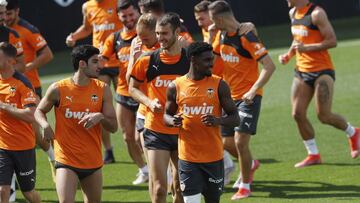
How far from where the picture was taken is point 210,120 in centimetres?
966

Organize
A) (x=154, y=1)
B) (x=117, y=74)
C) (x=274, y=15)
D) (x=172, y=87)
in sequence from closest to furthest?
(x=172, y=87) < (x=154, y=1) < (x=117, y=74) < (x=274, y=15)

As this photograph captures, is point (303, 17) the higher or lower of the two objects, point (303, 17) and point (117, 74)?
the higher

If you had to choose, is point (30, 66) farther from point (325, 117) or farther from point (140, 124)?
point (325, 117)

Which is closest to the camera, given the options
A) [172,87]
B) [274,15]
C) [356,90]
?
[172,87]

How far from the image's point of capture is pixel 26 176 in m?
11.4

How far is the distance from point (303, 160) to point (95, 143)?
17.2 ft

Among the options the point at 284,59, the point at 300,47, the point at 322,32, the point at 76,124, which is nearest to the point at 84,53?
the point at 76,124

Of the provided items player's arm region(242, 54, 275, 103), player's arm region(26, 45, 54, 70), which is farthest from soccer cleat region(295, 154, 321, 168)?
player's arm region(26, 45, 54, 70)

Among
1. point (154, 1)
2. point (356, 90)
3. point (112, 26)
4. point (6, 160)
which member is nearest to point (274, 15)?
point (356, 90)

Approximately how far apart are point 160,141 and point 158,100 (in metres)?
0.48

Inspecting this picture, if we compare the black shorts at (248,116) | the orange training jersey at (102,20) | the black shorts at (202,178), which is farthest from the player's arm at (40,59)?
the black shorts at (202,178)

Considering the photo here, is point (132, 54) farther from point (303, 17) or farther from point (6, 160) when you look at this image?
point (303, 17)

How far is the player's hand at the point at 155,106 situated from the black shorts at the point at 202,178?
2.62 ft

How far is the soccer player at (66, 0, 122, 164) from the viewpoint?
15.4 meters
